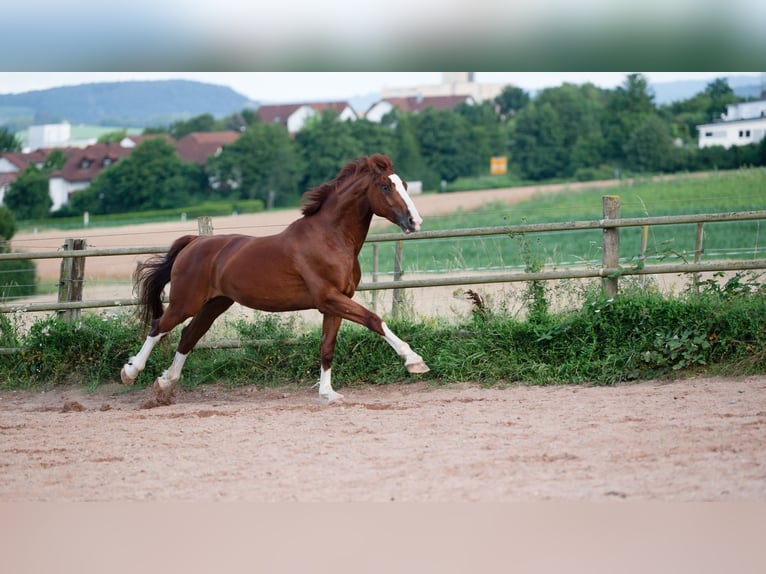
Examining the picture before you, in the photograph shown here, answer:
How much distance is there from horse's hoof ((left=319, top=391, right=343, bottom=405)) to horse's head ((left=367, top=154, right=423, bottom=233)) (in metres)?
1.33

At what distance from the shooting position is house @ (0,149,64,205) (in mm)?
22820

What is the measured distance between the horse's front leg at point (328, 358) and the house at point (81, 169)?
135 feet

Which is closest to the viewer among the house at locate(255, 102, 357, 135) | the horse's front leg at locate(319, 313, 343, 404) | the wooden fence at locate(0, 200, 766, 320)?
the horse's front leg at locate(319, 313, 343, 404)

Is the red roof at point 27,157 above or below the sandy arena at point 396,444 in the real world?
above

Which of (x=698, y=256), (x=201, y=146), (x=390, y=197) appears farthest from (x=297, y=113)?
(x=390, y=197)

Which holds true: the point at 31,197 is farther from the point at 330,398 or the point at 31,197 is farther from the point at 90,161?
the point at 330,398

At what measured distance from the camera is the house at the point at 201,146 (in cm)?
5271

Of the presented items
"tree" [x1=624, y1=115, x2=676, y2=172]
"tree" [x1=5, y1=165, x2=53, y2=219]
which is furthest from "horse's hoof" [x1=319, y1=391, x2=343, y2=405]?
"tree" [x1=5, y1=165, x2=53, y2=219]

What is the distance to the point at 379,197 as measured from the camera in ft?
20.6

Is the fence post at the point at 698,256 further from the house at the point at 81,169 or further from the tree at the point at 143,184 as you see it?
the tree at the point at 143,184

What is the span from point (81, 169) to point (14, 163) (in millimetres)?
20125

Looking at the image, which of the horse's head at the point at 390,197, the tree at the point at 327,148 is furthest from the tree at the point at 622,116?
the horse's head at the point at 390,197

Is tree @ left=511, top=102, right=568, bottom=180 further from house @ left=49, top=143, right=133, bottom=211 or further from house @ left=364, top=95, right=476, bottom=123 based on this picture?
house @ left=49, top=143, right=133, bottom=211

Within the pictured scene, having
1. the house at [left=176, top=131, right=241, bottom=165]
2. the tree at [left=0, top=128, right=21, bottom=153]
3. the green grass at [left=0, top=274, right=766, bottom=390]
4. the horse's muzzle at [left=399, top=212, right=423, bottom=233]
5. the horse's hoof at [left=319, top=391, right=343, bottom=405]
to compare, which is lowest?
the horse's hoof at [left=319, top=391, right=343, bottom=405]
